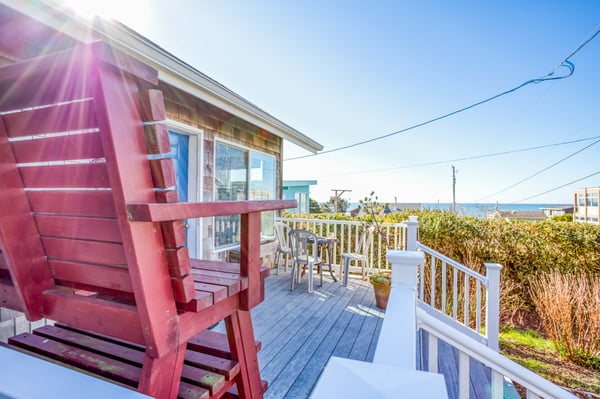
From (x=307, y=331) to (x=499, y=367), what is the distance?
213cm

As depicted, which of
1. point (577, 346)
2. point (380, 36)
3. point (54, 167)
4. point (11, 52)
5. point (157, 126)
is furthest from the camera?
point (380, 36)

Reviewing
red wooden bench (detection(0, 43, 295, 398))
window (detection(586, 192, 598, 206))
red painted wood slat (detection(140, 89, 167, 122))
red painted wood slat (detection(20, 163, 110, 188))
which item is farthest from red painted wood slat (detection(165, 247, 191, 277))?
window (detection(586, 192, 598, 206))

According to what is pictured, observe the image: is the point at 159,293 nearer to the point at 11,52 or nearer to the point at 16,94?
the point at 16,94

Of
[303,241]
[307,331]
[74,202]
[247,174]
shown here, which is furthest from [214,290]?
[247,174]

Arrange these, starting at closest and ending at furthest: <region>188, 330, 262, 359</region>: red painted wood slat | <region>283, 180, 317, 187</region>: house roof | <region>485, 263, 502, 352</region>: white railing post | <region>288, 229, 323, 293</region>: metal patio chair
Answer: <region>188, 330, 262, 359</region>: red painted wood slat, <region>485, 263, 502, 352</region>: white railing post, <region>288, 229, 323, 293</region>: metal patio chair, <region>283, 180, 317, 187</region>: house roof

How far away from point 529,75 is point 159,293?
351 inches

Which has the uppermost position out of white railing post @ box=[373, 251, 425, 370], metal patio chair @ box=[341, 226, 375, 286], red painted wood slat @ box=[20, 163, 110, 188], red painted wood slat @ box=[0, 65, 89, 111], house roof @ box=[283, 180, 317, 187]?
house roof @ box=[283, 180, 317, 187]

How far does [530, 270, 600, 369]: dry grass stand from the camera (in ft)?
12.4

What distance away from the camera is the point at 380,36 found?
6371 millimetres

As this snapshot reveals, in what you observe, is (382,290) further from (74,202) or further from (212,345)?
(74,202)

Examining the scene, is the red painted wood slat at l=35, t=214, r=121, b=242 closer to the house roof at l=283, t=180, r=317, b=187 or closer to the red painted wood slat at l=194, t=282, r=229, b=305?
the red painted wood slat at l=194, t=282, r=229, b=305

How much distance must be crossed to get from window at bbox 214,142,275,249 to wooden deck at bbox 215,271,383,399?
1.05 meters

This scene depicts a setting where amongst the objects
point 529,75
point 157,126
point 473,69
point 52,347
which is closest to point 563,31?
point 529,75

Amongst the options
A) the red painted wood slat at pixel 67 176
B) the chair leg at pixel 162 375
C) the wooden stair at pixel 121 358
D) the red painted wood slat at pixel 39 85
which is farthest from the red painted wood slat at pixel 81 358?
the red painted wood slat at pixel 39 85
